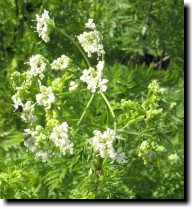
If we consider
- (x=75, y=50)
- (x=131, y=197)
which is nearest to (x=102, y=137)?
(x=131, y=197)

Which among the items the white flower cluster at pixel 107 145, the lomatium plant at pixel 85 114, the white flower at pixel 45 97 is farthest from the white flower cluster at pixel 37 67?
the white flower cluster at pixel 107 145

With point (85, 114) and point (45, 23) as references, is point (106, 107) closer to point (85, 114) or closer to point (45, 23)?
point (85, 114)

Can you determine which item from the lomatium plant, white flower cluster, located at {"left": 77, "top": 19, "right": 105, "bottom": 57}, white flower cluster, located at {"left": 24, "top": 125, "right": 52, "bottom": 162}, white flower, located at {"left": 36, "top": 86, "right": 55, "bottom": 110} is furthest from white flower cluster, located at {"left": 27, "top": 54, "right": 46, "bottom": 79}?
white flower cluster, located at {"left": 24, "top": 125, "right": 52, "bottom": 162}

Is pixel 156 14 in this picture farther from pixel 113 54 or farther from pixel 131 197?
pixel 131 197

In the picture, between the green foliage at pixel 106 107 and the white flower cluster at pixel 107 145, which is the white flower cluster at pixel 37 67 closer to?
the green foliage at pixel 106 107

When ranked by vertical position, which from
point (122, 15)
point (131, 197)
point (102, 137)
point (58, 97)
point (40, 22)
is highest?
point (122, 15)

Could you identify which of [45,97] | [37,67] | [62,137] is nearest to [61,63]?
[37,67]

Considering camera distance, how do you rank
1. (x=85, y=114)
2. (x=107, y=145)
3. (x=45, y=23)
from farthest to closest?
1. (x=45, y=23)
2. (x=85, y=114)
3. (x=107, y=145)

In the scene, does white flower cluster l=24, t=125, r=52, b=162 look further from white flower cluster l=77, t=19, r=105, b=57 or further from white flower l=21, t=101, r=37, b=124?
white flower cluster l=77, t=19, r=105, b=57
